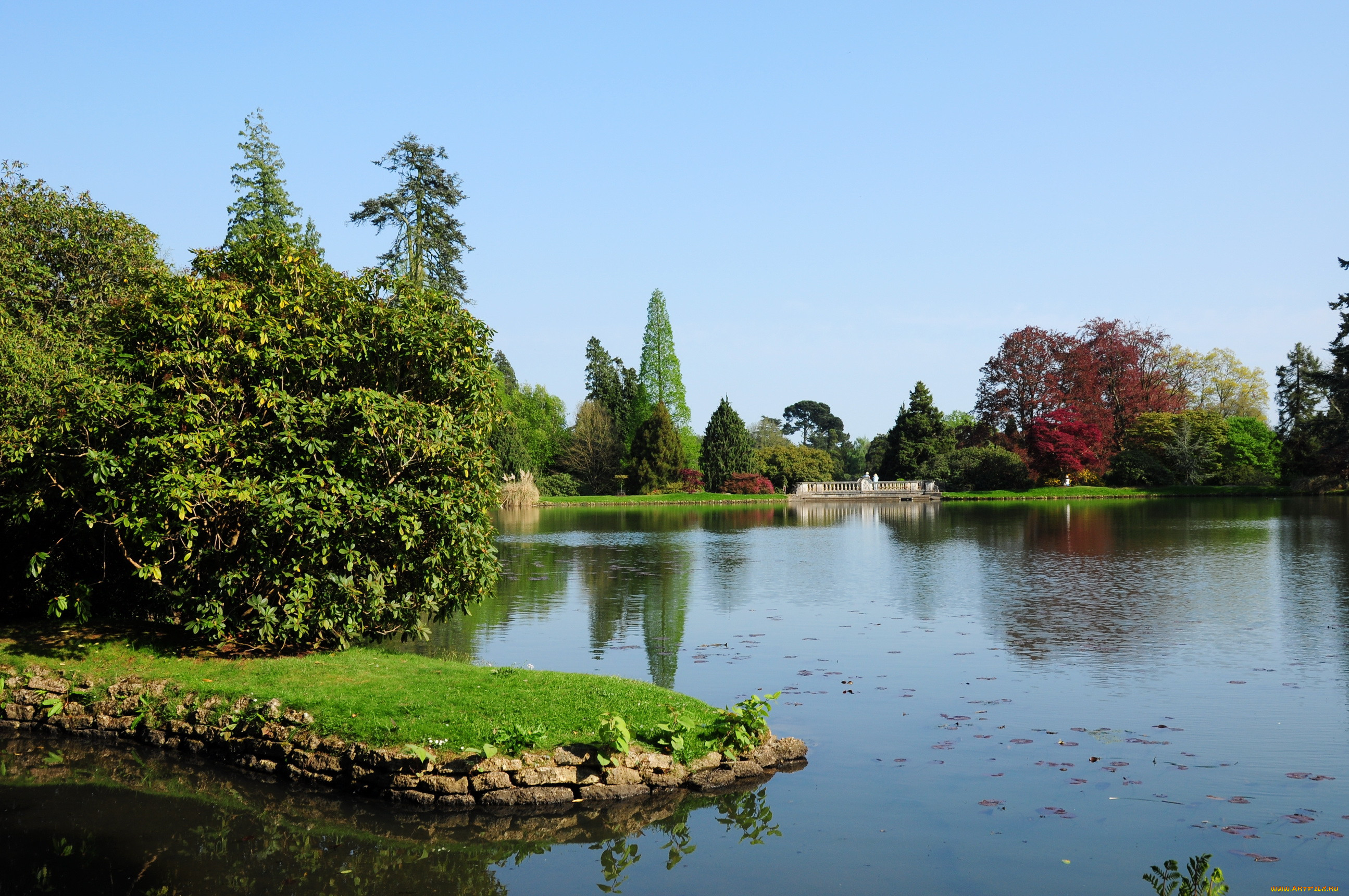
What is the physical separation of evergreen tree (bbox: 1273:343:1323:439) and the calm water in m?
74.3

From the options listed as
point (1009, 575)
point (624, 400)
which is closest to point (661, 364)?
point (624, 400)

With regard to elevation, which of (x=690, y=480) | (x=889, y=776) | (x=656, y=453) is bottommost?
(x=889, y=776)

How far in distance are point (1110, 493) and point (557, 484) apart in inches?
1681

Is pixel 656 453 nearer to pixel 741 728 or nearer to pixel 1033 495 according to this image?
pixel 1033 495

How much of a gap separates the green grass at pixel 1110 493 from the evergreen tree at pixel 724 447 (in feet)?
55.1

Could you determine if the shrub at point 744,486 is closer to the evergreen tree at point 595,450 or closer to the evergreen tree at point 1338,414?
the evergreen tree at point 595,450

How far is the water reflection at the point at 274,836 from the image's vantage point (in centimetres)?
733

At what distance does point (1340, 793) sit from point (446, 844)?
7.79m

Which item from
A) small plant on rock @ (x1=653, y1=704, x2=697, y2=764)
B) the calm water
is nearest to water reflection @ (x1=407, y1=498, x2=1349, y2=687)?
the calm water

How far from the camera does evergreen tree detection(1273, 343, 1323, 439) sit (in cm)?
8369

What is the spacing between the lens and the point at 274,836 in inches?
322

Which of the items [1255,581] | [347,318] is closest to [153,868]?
[347,318]

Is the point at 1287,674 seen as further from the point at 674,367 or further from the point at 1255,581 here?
the point at 674,367

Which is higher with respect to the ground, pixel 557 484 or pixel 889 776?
pixel 557 484
